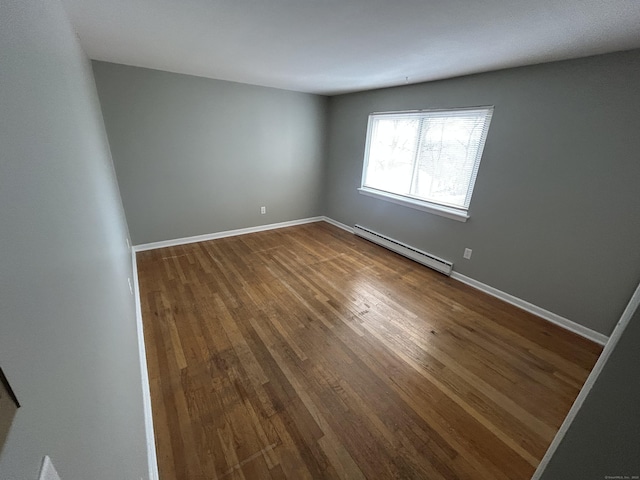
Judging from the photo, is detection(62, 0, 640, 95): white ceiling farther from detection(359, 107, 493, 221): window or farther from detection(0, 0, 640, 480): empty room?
detection(359, 107, 493, 221): window

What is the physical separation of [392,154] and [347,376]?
2998 millimetres

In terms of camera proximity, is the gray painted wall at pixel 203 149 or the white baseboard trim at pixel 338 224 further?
the white baseboard trim at pixel 338 224

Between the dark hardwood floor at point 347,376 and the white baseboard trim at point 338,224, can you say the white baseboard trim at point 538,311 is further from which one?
the white baseboard trim at point 338,224

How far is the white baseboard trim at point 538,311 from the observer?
85.2 inches

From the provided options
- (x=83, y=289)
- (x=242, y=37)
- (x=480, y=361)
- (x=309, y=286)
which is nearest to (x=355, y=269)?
(x=309, y=286)

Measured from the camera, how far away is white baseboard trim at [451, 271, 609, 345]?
2.16 metres

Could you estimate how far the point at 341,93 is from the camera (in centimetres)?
399

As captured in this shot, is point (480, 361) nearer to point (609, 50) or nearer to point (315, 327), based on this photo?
point (315, 327)

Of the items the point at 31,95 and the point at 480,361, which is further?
the point at 480,361

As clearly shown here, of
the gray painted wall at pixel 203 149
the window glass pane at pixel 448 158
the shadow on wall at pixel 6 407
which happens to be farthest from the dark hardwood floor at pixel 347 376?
the shadow on wall at pixel 6 407

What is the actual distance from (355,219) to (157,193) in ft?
9.71

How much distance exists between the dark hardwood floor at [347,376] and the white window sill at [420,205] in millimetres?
776

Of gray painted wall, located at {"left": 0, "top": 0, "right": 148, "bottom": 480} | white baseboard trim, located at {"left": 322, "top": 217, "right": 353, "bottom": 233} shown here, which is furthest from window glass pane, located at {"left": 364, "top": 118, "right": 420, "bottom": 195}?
gray painted wall, located at {"left": 0, "top": 0, "right": 148, "bottom": 480}

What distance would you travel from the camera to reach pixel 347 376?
5.68ft
